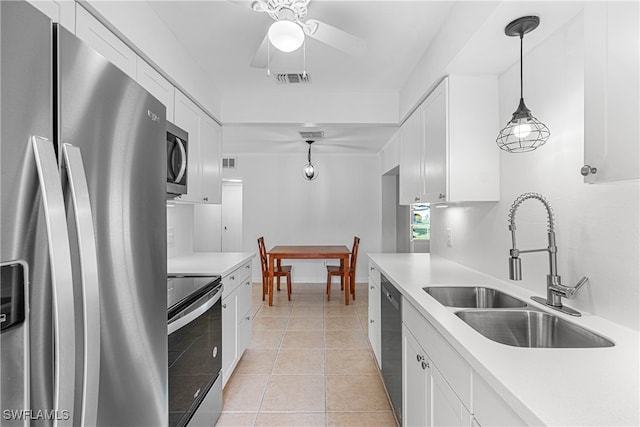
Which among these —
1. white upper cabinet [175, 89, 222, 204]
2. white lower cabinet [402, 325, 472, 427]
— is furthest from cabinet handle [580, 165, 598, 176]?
white upper cabinet [175, 89, 222, 204]

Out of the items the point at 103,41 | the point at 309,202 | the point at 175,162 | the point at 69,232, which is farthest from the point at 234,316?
the point at 309,202

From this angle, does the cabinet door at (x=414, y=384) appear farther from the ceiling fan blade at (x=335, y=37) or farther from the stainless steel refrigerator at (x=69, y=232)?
the ceiling fan blade at (x=335, y=37)

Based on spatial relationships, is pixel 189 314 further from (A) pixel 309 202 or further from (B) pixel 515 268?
(A) pixel 309 202

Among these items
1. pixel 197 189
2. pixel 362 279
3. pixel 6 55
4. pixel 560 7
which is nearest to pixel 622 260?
pixel 560 7

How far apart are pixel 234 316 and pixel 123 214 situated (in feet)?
A: 6.63

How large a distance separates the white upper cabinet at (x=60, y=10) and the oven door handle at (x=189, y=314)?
1.30 metres

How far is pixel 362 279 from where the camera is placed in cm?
679

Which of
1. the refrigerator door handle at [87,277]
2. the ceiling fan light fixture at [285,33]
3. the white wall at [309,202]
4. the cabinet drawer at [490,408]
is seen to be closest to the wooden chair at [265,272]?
the white wall at [309,202]

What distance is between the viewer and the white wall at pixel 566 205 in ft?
4.25

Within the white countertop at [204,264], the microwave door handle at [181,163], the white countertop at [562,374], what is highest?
the microwave door handle at [181,163]

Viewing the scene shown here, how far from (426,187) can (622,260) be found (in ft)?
4.91

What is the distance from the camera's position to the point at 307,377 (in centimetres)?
283

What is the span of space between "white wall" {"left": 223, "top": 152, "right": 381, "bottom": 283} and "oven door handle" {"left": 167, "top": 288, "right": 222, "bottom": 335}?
4645 mm

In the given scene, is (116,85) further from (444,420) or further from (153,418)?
(444,420)
